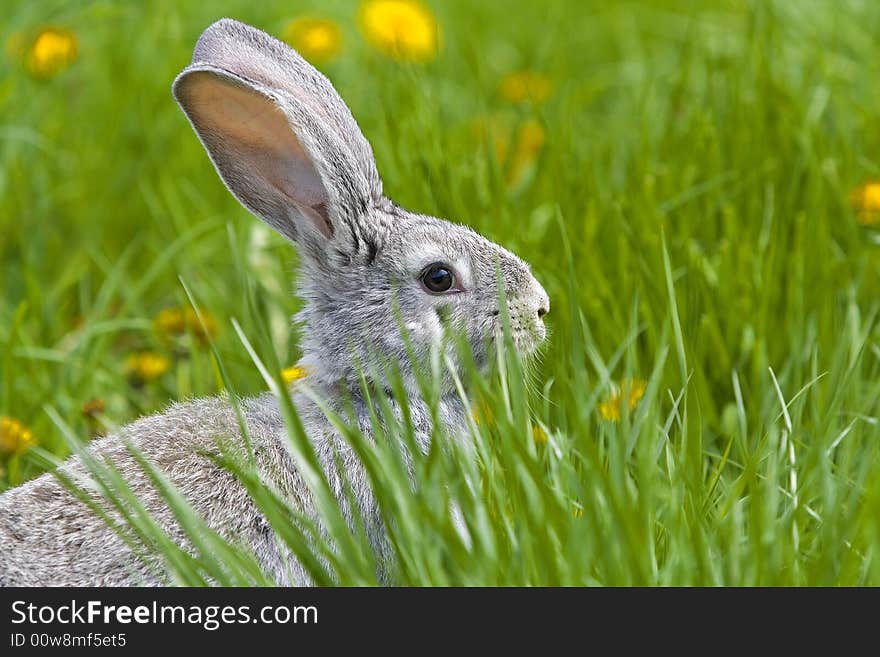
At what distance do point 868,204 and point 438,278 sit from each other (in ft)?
5.79

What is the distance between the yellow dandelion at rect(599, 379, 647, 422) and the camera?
345 cm

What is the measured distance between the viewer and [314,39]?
21.9ft

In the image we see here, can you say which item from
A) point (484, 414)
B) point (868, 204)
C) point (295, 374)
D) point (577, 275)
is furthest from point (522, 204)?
point (484, 414)

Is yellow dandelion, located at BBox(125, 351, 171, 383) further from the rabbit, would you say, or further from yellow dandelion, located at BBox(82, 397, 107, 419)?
the rabbit

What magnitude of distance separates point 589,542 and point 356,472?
3.39 ft

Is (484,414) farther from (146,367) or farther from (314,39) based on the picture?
(314,39)

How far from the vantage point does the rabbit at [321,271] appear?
3.80m

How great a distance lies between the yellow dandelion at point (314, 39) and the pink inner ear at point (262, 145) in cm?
256

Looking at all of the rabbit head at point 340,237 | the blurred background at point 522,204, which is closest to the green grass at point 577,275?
the blurred background at point 522,204
